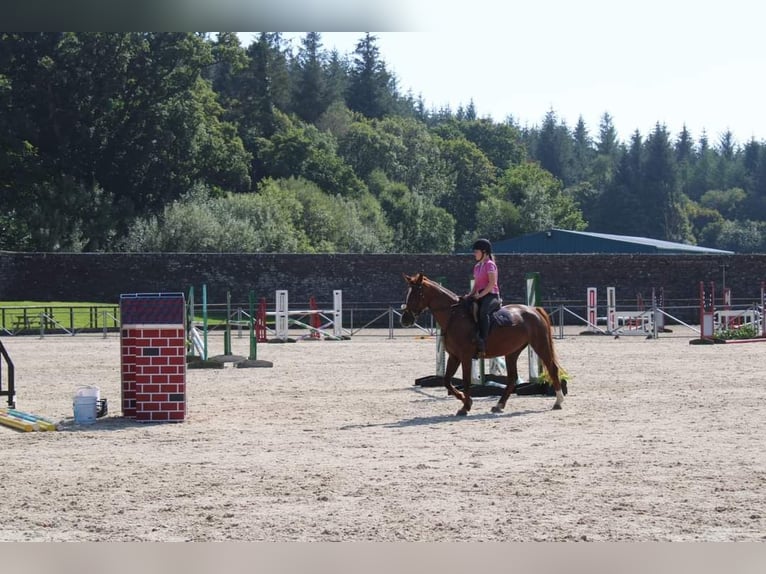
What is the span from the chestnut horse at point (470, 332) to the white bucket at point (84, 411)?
3681 mm

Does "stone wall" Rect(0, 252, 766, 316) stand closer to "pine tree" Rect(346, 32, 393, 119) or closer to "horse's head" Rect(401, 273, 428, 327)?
"horse's head" Rect(401, 273, 428, 327)

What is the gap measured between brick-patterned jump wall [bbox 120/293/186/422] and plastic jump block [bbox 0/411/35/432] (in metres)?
1.28

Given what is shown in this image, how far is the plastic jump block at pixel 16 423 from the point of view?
11.9 m

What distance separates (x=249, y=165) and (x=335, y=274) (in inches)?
1311

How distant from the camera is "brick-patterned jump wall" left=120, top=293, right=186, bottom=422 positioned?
12609 millimetres

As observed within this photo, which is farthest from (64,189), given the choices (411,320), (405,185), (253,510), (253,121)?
(253,510)

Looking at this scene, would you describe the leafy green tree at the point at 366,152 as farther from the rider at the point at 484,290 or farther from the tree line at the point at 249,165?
the rider at the point at 484,290

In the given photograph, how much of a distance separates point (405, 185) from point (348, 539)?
281 ft

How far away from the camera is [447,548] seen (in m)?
6.29

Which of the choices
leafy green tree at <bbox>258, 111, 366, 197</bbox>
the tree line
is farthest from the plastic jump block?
leafy green tree at <bbox>258, 111, 366, 197</bbox>

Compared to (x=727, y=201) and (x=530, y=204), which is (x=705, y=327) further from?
(x=727, y=201)

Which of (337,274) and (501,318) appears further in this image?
(337,274)

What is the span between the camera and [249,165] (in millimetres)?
75750

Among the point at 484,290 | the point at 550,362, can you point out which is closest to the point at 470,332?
the point at 484,290
